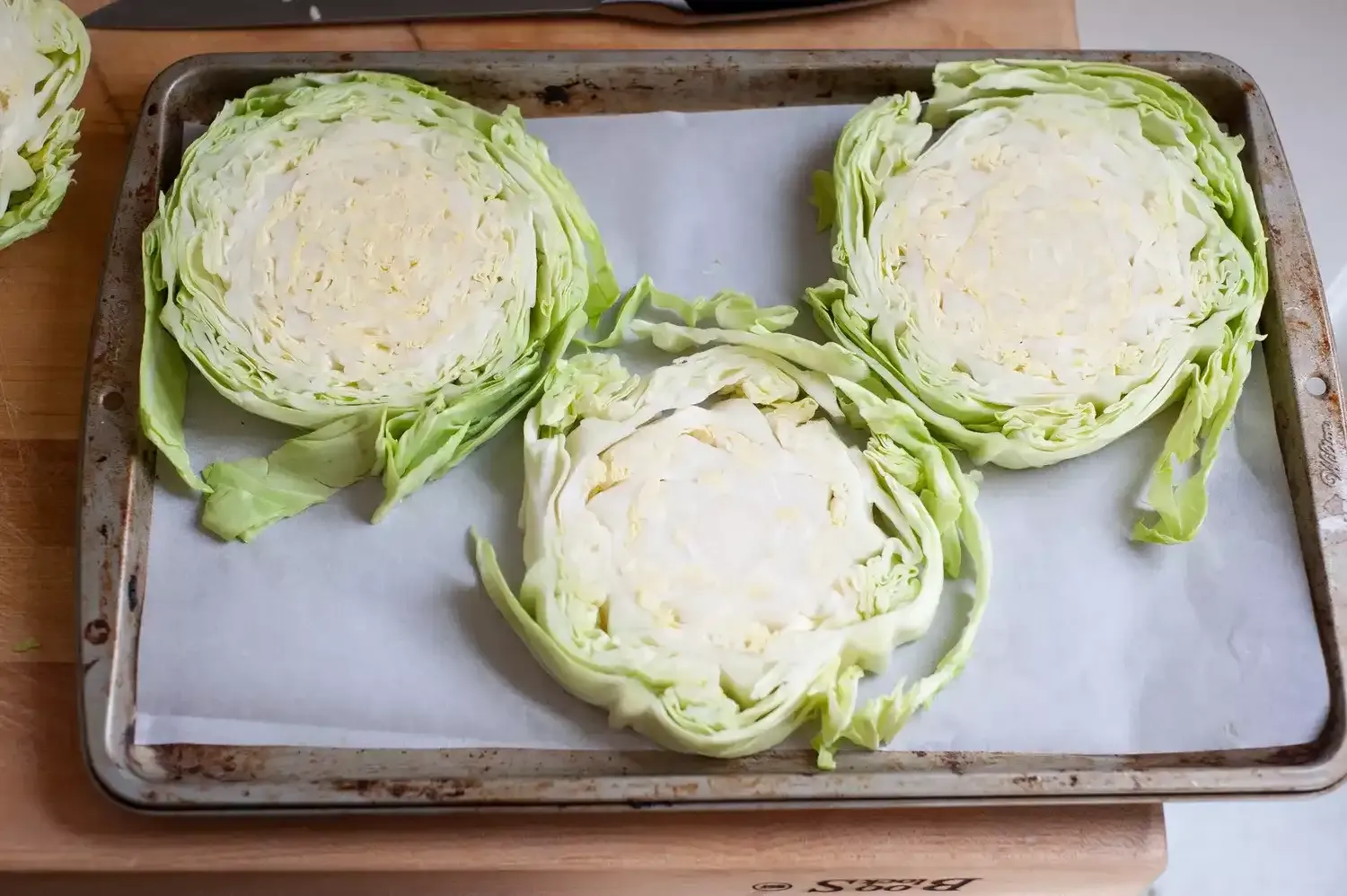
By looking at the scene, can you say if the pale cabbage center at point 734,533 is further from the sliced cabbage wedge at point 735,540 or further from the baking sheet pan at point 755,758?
the baking sheet pan at point 755,758

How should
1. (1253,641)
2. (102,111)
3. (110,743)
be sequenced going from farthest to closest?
(102,111) → (1253,641) → (110,743)

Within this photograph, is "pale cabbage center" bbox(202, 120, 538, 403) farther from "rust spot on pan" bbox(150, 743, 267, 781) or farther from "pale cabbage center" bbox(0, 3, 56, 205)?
"rust spot on pan" bbox(150, 743, 267, 781)

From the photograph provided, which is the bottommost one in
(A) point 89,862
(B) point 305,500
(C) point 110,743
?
(A) point 89,862

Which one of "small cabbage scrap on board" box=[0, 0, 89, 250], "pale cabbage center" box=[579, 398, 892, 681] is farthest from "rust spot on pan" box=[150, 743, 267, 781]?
"small cabbage scrap on board" box=[0, 0, 89, 250]

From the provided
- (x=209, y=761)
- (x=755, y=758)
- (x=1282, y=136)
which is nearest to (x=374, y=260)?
(x=209, y=761)

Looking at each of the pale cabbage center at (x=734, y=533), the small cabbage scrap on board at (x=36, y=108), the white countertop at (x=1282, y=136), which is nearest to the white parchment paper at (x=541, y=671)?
the pale cabbage center at (x=734, y=533)

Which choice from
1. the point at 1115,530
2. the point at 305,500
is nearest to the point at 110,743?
the point at 305,500

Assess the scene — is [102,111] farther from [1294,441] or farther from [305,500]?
[1294,441]

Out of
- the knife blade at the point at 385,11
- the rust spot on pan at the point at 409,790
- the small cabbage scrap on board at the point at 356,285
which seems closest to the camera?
the rust spot on pan at the point at 409,790
